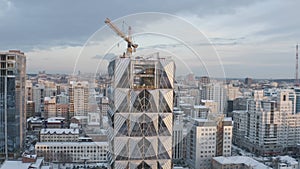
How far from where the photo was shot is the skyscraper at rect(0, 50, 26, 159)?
26.1 feet

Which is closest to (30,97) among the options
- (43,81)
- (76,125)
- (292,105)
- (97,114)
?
(43,81)

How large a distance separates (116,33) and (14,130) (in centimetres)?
585

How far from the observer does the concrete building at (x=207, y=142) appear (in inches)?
291

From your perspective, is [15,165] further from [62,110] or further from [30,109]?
[30,109]

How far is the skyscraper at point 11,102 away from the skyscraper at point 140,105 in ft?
17.9

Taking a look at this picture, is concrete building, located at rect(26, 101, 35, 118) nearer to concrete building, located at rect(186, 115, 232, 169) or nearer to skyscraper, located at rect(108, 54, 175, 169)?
concrete building, located at rect(186, 115, 232, 169)

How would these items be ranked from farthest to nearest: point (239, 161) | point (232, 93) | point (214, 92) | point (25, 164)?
point (232, 93) < point (239, 161) < point (214, 92) < point (25, 164)

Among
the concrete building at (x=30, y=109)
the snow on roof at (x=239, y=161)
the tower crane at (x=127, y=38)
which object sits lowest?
the snow on roof at (x=239, y=161)

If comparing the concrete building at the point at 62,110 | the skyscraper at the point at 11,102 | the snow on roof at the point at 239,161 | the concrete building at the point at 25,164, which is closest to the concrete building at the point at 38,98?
the concrete building at the point at 62,110

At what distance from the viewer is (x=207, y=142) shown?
751 centimetres

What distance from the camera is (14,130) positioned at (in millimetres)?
8203

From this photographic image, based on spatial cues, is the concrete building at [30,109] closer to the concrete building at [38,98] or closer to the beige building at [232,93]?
the concrete building at [38,98]

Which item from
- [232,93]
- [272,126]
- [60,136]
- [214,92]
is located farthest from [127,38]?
[232,93]

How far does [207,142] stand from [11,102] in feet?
14.9
